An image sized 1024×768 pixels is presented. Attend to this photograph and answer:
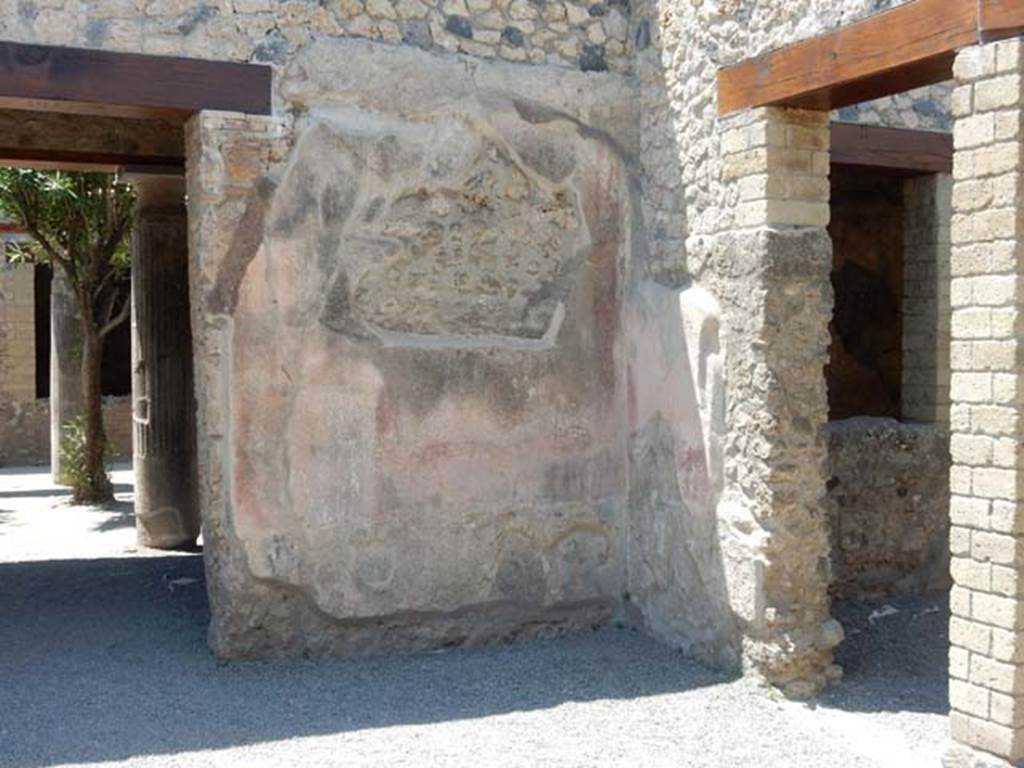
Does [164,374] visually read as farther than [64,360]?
No

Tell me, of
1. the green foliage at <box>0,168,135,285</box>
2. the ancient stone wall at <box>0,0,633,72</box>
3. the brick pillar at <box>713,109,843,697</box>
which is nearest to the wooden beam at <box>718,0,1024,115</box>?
the brick pillar at <box>713,109,843,697</box>

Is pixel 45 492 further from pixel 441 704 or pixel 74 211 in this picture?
pixel 441 704

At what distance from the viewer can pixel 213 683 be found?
16.0ft

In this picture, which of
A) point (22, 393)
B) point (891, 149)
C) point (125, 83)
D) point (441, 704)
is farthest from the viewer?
point (22, 393)

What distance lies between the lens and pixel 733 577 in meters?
4.96

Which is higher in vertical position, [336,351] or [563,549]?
[336,351]

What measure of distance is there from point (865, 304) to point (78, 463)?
22.2 ft

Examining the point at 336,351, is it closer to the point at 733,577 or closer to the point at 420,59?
the point at 420,59

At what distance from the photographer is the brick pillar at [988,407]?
370 cm

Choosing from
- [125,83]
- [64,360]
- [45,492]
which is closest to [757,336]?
[125,83]

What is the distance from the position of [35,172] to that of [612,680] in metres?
6.65

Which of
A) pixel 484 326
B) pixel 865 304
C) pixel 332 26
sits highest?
pixel 332 26

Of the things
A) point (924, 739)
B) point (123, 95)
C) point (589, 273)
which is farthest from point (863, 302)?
point (123, 95)

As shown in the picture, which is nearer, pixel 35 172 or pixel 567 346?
pixel 567 346
